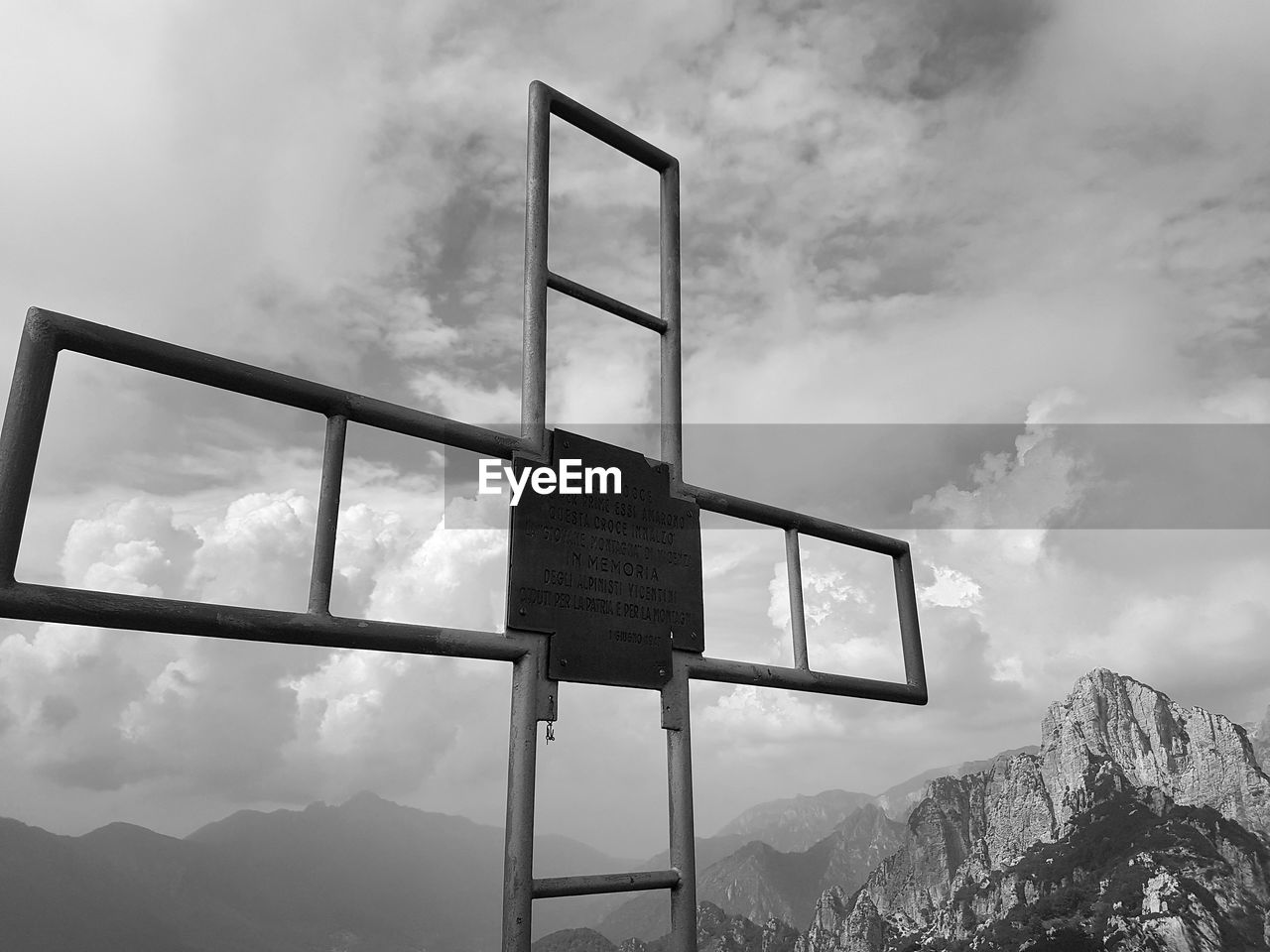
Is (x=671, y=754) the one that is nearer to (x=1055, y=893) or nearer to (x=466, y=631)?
(x=466, y=631)

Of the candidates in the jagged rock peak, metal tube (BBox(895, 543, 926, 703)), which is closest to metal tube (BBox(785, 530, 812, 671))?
metal tube (BBox(895, 543, 926, 703))

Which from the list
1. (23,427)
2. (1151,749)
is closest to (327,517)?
(23,427)

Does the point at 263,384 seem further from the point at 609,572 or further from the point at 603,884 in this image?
the point at 603,884

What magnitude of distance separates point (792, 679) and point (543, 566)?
1.51 metres

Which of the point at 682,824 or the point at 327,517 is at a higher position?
the point at 327,517

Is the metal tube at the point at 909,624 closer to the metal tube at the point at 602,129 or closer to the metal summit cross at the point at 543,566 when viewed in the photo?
the metal summit cross at the point at 543,566

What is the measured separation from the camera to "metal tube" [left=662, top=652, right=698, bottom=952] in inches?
152

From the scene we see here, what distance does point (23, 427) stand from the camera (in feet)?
8.61

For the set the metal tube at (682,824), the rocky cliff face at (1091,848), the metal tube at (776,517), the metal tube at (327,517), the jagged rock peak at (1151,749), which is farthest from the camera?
the jagged rock peak at (1151,749)

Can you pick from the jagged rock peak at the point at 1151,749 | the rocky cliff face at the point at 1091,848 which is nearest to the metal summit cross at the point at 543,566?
the rocky cliff face at the point at 1091,848

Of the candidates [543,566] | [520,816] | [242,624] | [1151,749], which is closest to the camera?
[242,624]

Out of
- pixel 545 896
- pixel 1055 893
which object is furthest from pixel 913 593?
pixel 1055 893

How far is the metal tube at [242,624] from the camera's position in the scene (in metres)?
2.54

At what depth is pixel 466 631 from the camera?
3398 mm
